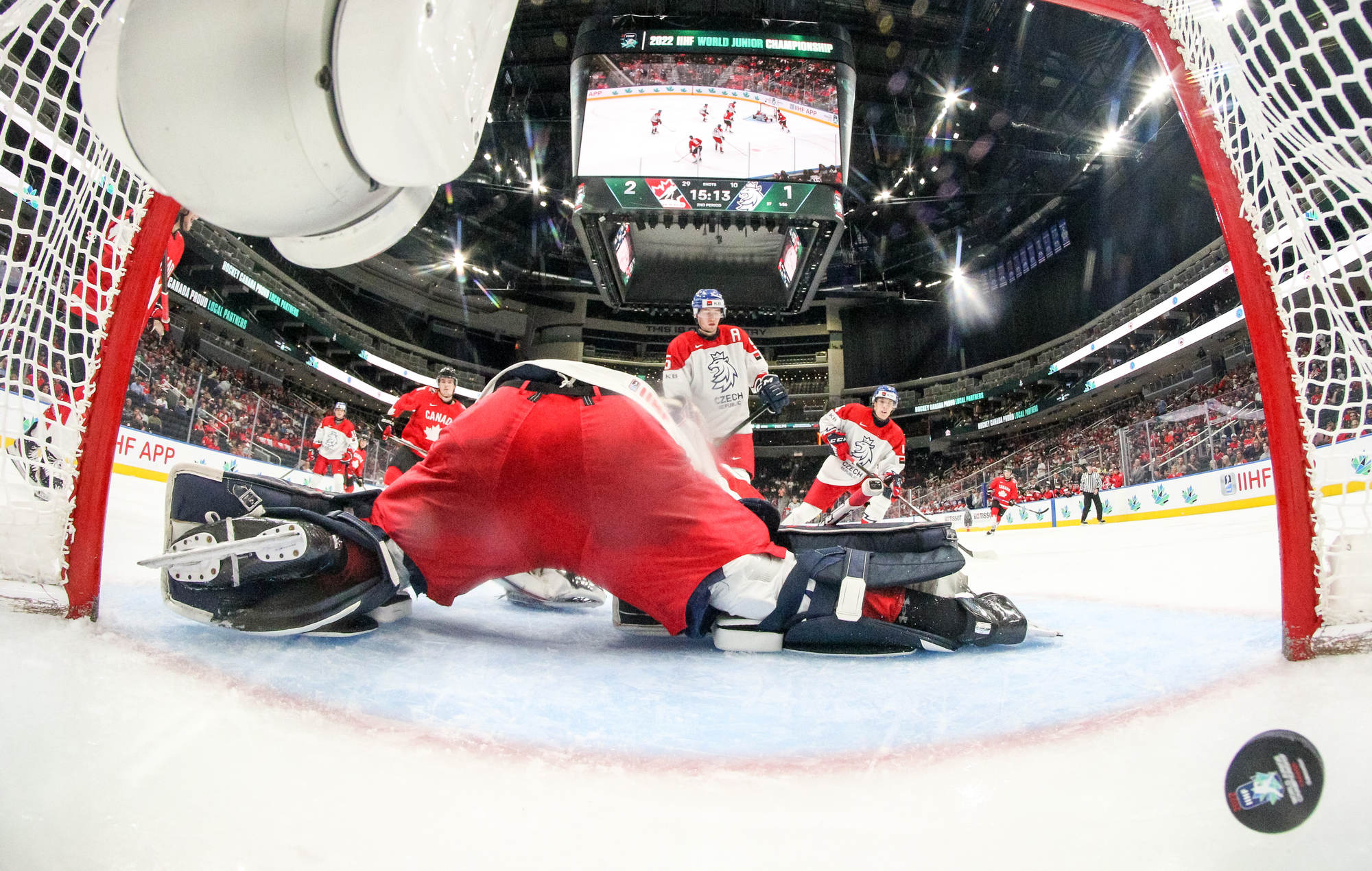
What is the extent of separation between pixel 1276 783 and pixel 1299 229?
43.4 inches

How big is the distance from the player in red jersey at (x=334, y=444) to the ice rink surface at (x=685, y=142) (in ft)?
17.0

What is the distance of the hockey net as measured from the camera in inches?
47.1

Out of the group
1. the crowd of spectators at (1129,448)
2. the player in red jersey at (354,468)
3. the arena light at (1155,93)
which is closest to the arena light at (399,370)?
the player in red jersey at (354,468)

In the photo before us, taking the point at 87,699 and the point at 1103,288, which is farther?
the point at 1103,288

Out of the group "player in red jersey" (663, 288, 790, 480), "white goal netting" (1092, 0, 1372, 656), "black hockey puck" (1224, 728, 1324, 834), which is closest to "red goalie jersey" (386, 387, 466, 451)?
"player in red jersey" (663, 288, 790, 480)

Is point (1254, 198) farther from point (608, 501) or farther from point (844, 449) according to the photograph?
point (844, 449)

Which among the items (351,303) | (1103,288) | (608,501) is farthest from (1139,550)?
(351,303)

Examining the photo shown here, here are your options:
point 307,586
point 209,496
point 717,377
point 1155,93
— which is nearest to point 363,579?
point 307,586

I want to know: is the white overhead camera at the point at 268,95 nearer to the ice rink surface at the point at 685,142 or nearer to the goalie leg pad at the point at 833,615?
the goalie leg pad at the point at 833,615

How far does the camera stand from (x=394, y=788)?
68 cm

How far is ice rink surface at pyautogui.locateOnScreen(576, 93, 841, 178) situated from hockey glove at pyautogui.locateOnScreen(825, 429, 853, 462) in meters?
4.80

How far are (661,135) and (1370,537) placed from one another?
9059mm

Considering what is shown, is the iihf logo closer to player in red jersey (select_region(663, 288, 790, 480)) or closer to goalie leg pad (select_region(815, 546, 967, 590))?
player in red jersey (select_region(663, 288, 790, 480))

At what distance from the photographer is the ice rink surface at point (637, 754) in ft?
1.90
